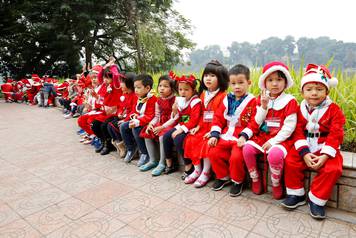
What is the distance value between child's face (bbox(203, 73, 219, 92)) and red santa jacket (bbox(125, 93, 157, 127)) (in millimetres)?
891

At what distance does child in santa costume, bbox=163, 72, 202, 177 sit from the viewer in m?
2.97

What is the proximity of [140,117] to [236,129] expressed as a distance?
51.7 inches

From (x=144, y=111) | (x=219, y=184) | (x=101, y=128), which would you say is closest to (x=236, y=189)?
(x=219, y=184)

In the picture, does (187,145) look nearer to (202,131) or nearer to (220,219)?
(202,131)

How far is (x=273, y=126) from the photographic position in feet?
7.93

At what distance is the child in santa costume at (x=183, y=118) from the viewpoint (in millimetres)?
2973

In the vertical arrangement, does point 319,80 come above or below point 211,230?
above

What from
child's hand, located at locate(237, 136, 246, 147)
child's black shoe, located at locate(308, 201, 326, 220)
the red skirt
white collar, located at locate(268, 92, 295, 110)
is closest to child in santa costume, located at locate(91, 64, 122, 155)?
the red skirt

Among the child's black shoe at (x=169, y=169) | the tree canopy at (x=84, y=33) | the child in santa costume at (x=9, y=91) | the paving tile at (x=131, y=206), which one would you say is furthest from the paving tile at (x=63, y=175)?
the child in santa costume at (x=9, y=91)

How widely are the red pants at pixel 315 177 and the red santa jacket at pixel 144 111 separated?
5.94ft

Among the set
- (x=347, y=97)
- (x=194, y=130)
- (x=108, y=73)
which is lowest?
(x=194, y=130)

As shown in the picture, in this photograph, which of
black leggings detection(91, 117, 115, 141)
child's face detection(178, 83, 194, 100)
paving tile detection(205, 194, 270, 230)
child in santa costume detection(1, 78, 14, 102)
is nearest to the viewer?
paving tile detection(205, 194, 270, 230)

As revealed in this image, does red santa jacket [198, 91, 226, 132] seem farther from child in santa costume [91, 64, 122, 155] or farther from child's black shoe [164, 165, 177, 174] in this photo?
child in santa costume [91, 64, 122, 155]

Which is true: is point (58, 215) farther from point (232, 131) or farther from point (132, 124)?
point (232, 131)
